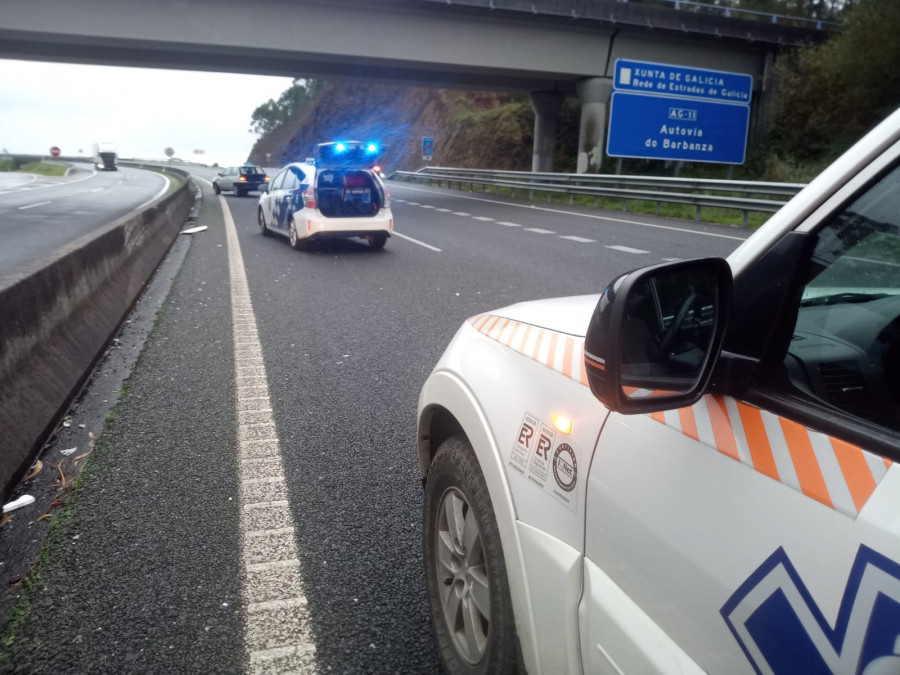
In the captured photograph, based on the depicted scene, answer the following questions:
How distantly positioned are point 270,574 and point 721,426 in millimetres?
2042

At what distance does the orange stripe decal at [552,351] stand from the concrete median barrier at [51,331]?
103 inches

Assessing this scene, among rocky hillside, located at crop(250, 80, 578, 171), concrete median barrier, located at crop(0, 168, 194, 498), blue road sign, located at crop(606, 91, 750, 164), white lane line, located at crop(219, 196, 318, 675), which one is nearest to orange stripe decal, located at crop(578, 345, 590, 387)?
white lane line, located at crop(219, 196, 318, 675)

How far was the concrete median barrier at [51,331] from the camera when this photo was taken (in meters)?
3.67

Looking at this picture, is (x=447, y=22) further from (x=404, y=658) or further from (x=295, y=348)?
(x=404, y=658)

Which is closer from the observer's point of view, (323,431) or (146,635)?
(146,635)

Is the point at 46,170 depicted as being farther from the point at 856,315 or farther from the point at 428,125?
the point at 856,315

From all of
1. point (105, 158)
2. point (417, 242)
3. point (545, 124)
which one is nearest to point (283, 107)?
point (105, 158)

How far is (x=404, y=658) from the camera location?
2.40m

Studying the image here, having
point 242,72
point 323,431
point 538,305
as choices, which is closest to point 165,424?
point 323,431

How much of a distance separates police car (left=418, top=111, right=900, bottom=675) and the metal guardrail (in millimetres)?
10602

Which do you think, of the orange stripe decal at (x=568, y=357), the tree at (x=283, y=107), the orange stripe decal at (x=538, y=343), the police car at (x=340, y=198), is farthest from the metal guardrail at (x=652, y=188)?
the tree at (x=283, y=107)

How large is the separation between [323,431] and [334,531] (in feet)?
3.87

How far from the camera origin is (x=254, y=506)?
334cm

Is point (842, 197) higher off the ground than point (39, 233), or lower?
higher
